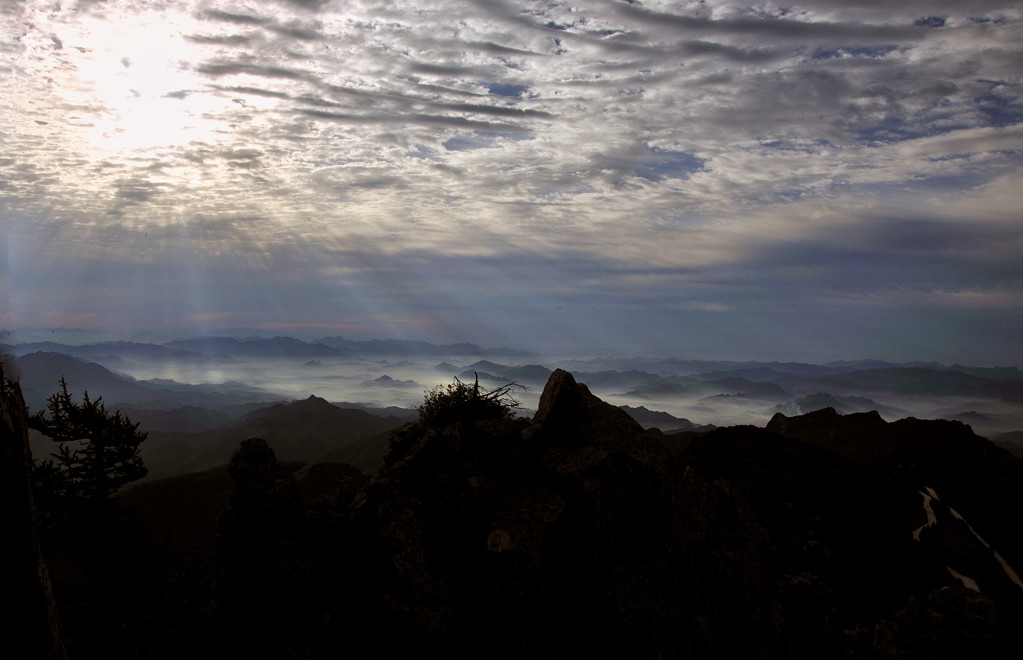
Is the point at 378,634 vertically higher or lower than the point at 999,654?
higher

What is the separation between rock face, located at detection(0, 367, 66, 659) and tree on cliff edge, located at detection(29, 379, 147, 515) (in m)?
25.5

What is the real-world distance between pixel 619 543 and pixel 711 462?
1583 inches

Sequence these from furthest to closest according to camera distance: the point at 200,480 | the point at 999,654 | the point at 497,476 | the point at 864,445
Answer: the point at 864,445, the point at 200,480, the point at 999,654, the point at 497,476

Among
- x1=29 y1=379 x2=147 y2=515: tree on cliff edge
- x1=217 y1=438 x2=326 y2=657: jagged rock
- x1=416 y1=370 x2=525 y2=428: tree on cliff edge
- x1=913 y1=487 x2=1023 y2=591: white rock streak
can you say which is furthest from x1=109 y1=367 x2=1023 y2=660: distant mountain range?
x1=913 y1=487 x2=1023 y2=591: white rock streak

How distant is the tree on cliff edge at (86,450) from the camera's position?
27562 mm

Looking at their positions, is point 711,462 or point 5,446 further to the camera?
point 711,462

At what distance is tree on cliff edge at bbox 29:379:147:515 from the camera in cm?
2756

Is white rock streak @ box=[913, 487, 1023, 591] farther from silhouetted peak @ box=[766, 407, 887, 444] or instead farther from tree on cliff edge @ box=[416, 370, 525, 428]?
tree on cliff edge @ box=[416, 370, 525, 428]

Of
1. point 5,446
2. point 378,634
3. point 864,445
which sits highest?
point 5,446

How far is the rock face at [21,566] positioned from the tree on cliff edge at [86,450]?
1003 inches

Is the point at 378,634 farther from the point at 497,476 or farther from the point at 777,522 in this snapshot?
the point at 777,522

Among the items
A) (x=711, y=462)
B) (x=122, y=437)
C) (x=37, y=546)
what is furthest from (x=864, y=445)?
(x=37, y=546)

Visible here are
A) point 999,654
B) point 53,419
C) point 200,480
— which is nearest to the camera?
point 999,654

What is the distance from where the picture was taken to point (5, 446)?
6652 millimetres
